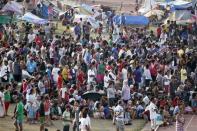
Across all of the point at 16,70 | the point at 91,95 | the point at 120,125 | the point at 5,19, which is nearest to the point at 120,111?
the point at 120,125

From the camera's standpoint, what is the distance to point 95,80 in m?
29.4

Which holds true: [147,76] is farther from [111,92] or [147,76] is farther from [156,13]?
[156,13]

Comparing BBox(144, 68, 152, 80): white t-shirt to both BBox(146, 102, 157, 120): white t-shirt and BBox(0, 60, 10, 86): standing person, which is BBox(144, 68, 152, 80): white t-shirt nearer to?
BBox(146, 102, 157, 120): white t-shirt

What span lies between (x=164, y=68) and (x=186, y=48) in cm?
526

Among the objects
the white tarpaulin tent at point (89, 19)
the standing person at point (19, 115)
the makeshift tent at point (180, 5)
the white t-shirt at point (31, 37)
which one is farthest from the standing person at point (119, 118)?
the makeshift tent at point (180, 5)

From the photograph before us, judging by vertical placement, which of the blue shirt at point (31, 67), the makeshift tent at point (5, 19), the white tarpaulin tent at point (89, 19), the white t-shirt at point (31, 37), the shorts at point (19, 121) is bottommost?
the shorts at point (19, 121)

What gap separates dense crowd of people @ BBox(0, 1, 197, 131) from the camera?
85.5 feet

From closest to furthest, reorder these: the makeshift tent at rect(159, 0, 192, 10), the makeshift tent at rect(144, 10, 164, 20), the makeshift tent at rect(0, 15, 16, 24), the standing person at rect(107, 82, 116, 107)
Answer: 1. the standing person at rect(107, 82, 116, 107)
2. the makeshift tent at rect(0, 15, 16, 24)
3. the makeshift tent at rect(159, 0, 192, 10)
4. the makeshift tent at rect(144, 10, 164, 20)

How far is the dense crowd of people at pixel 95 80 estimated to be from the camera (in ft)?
85.5

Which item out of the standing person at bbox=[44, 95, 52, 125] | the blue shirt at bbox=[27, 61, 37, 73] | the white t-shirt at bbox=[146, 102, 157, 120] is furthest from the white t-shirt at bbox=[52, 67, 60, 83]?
the white t-shirt at bbox=[146, 102, 157, 120]

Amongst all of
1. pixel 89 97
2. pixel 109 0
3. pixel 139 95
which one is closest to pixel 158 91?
pixel 139 95

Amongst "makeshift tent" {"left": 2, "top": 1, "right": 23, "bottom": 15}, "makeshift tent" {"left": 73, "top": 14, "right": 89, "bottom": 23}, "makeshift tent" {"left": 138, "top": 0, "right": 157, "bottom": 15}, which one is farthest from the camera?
"makeshift tent" {"left": 138, "top": 0, "right": 157, "bottom": 15}

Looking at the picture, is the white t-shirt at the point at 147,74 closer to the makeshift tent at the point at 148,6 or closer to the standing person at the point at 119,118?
the standing person at the point at 119,118

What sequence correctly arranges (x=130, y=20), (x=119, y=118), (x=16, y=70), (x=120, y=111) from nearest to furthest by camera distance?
(x=119, y=118) < (x=120, y=111) < (x=16, y=70) < (x=130, y=20)
